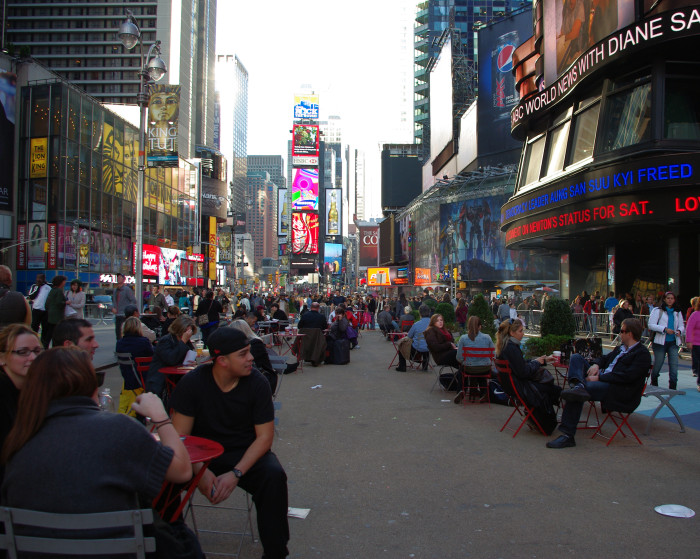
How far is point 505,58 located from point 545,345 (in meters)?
50.2

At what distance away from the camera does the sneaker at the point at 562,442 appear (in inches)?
254

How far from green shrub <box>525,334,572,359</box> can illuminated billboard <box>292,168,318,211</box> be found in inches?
3352

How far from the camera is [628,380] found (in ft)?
21.1

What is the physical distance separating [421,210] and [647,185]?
175ft

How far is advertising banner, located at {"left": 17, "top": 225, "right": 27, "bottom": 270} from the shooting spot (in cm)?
4062

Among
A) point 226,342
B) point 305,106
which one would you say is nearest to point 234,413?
point 226,342

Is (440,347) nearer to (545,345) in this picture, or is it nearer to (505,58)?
(545,345)

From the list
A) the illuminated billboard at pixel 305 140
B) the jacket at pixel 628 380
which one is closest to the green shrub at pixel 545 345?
the jacket at pixel 628 380

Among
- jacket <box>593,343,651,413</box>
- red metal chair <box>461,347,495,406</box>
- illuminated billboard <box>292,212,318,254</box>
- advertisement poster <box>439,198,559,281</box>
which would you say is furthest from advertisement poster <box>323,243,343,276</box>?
jacket <box>593,343,651,413</box>

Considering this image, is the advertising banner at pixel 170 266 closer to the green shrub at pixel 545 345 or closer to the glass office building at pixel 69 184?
the glass office building at pixel 69 184

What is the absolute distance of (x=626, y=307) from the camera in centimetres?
1334

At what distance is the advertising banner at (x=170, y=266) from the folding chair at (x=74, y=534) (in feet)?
183

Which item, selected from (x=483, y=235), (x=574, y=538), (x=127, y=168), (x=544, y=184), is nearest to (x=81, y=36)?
(x=127, y=168)

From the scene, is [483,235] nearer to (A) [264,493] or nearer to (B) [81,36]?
(A) [264,493]
